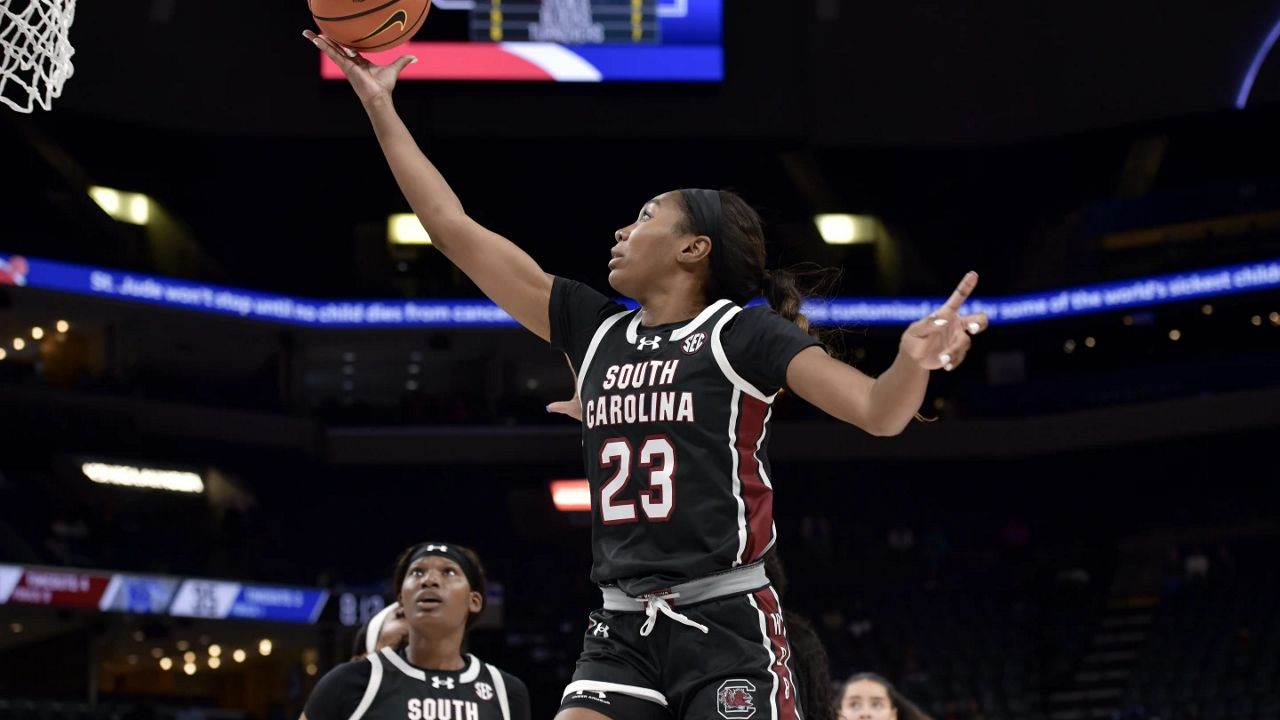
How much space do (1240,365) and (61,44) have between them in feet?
72.8

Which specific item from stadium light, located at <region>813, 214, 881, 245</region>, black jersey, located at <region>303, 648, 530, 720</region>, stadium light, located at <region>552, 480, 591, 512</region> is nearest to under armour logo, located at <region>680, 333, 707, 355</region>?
black jersey, located at <region>303, 648, 530, 720</region>

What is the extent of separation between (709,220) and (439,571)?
7.93ft

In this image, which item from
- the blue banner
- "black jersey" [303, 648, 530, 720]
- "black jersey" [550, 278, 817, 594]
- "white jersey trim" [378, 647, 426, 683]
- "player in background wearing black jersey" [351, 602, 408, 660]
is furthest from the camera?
the blue banner

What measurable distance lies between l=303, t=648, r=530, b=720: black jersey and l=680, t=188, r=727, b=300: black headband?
226 centimetres

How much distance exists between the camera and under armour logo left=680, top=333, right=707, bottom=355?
11.7ft

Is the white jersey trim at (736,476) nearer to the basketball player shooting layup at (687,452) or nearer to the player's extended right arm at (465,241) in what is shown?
the basketball player shooting layup at (687,452)

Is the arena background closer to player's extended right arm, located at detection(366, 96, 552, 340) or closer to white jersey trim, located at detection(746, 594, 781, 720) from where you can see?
player's extended right arm, located at detection(366, 96, 552, 340)

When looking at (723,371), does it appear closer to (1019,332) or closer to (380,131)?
(380,131)

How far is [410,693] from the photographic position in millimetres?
5535

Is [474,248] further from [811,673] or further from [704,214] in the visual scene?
[811,673]

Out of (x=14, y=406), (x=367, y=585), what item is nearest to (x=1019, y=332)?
(x=367, y=585)

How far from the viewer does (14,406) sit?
23828 millimetres

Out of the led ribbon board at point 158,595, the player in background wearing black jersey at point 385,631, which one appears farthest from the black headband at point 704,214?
the led ribbon board at point 158,595

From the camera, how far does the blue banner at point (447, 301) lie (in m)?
23.2
